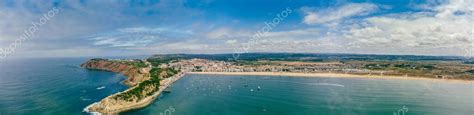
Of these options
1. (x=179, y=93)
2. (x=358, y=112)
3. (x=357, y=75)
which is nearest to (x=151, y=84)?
(x=179, y=93)

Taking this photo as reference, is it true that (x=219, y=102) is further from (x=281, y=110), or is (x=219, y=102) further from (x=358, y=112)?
(x=358, y=112)

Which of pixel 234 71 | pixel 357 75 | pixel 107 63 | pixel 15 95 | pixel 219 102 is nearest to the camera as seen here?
pixel 219 102

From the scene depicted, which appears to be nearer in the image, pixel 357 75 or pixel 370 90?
pixel 370 90

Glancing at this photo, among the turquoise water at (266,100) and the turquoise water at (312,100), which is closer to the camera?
the turquoise water at (266,100)

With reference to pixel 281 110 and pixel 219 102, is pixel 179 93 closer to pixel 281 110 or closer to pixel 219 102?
pixel 219 102

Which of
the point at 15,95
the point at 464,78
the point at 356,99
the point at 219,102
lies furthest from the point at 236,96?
the point at 464,78

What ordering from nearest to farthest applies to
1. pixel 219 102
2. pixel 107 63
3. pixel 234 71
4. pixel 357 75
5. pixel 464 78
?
pixel 219 102
pixel 464 78
pixel 357 75
pixel 234 71
pixel 107 63

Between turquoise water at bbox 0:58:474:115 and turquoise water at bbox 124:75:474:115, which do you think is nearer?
turquoise water at bbox 0:58:474:115

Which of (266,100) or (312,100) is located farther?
(312,100)
